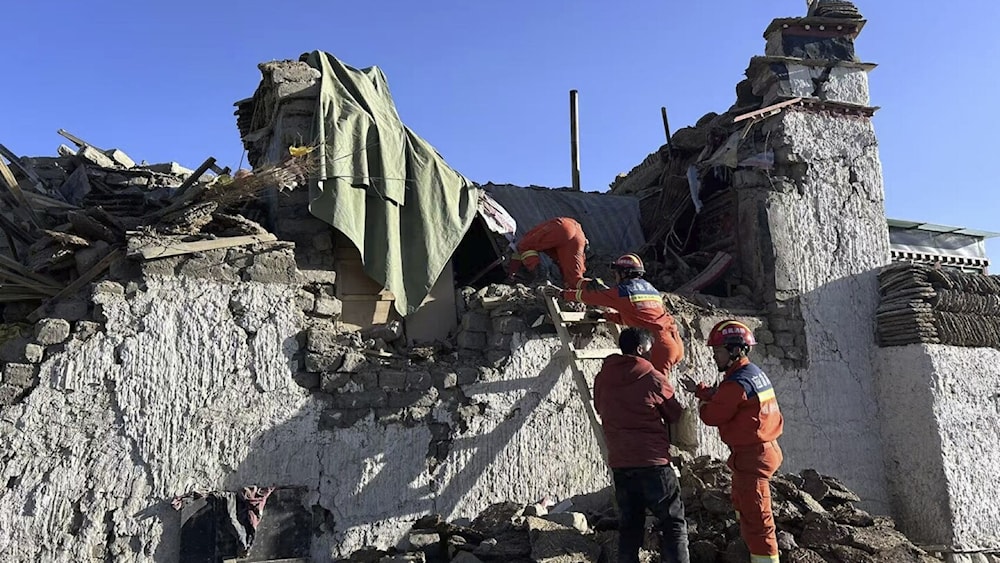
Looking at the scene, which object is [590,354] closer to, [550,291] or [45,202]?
[550,291]

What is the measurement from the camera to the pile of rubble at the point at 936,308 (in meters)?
7.70

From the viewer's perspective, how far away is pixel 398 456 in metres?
5.84

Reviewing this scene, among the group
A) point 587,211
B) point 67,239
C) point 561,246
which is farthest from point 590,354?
point 67,239

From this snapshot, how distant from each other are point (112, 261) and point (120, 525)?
1773mm

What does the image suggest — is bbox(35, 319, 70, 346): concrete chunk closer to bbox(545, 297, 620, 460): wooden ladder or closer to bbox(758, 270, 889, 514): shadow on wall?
bbox(545, 297, 620, 460): wooden ladder

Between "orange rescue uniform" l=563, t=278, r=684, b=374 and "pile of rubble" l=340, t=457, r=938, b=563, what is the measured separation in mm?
827

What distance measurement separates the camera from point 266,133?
7145 millimetres

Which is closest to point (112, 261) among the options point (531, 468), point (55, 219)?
point (55, 219)

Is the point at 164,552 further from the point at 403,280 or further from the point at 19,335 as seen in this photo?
the point at 403,280

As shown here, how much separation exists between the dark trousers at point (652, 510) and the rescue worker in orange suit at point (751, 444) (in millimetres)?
376

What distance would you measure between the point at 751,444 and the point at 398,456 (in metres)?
2.51

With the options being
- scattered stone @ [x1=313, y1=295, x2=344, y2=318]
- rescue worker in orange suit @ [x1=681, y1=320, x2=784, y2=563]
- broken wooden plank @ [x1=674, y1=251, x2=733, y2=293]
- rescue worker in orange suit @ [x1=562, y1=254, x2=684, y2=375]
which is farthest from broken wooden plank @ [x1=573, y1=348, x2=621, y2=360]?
broken wooden plank @ [x1=674, y1=251, x2=733, y2=293]

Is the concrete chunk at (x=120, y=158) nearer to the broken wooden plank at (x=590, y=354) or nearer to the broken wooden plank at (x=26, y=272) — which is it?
the broken wooden plank at (x=26, y=272)

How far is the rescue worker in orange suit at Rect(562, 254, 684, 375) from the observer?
5723 mm
